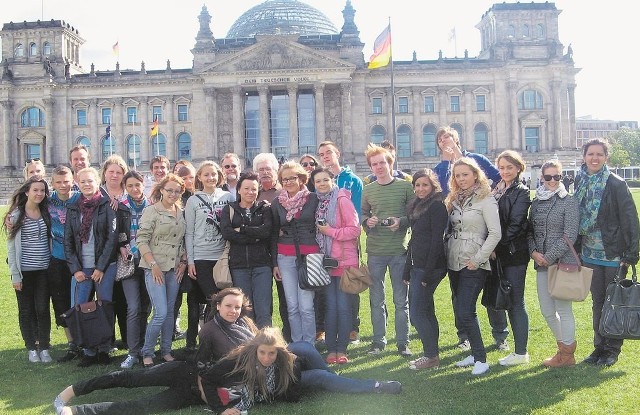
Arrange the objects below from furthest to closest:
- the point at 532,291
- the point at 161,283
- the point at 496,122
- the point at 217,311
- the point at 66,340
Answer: the point at 496,122 → the point at 532,291 → the point at 66,340 → the point at 161,283 → the point at 217,311

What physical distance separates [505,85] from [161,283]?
59885 mm

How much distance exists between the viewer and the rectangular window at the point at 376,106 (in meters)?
63.8

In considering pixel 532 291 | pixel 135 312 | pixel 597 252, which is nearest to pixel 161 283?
pixel 135 312

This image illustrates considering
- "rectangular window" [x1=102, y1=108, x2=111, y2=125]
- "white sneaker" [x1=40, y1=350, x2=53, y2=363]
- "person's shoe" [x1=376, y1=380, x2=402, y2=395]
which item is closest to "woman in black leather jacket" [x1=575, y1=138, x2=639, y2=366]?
"person's shoe" [x1=376, y1=380, x2=402, y2=395]

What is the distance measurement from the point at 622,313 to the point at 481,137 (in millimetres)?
58897

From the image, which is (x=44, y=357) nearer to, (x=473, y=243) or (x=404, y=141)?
(x=473, y=243)

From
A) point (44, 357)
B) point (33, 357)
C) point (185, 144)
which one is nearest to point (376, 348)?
point (44, 357)

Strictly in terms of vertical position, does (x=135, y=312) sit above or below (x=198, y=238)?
below

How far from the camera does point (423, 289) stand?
866cm

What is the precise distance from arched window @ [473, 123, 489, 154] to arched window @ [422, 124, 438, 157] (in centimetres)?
419

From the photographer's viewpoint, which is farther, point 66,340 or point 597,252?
point 66,340

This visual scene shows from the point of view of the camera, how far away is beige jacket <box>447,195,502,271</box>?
324 inches

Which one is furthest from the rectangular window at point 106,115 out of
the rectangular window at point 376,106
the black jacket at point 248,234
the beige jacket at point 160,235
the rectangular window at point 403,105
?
the black jacket at point 248,234

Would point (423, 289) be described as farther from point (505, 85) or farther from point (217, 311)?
point (505, 85)
